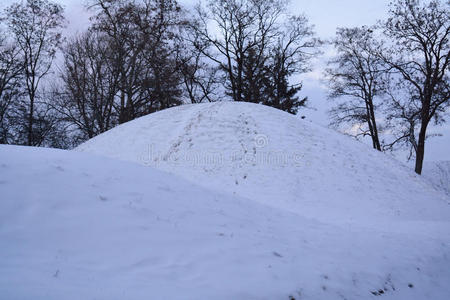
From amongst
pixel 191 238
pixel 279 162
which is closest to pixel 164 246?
pixel 191 238

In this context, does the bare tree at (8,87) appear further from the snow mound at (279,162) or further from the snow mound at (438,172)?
the snow mound at (438,172)

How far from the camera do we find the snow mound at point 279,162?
344 inches

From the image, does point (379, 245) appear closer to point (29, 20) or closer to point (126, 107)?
point (126, 107)

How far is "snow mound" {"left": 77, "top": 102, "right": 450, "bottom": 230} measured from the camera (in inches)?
344

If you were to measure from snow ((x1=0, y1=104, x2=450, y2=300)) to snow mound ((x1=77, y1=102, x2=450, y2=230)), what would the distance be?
12 centimetres

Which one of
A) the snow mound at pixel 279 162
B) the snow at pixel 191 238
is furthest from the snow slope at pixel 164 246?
the snow mound at pixel 279 162

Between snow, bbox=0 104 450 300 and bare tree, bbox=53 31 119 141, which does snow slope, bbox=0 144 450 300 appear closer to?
snow, bbox=0 104 450 300

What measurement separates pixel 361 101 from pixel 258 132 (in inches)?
522

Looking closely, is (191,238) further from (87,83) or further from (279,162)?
(87,83)

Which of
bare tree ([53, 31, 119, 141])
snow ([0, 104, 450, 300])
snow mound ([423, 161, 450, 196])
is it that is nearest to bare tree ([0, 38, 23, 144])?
bare tree ([53, 31, 119, 141])

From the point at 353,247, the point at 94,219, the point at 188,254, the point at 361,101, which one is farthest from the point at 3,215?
the point at 361,101

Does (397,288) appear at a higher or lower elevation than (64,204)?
lower

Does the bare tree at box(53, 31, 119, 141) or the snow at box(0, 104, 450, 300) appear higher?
the bare tree at box(53, 31, 119, 141)

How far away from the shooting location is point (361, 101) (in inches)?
827
